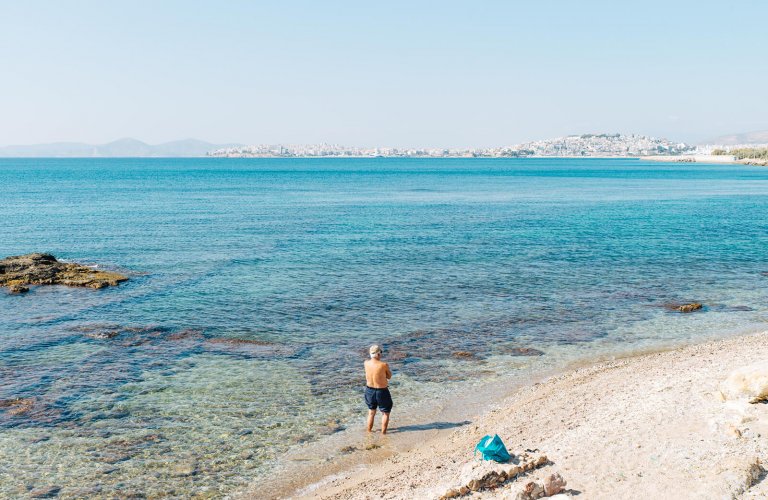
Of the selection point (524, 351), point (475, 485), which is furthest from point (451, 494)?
point (524, 351)

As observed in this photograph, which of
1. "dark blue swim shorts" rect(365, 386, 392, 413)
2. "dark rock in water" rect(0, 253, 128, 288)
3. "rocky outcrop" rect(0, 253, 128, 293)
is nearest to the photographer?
"dark blue swim shorts" rect(365, 386, 392, 413)

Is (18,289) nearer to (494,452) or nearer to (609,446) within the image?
(494,452)

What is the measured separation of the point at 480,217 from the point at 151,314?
4425cm

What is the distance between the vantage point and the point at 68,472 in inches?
516

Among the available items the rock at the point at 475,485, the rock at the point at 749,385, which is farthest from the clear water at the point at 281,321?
the rock at the point at 749,385

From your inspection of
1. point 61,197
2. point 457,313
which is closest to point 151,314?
point 457,313

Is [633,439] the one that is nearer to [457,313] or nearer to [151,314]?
[457,313]

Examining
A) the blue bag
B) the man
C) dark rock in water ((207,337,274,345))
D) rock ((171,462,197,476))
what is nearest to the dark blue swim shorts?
the man

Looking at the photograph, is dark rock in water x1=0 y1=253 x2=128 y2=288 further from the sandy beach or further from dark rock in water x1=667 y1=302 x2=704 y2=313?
dark rock in water x1=667 y1=302 x2=704 y2=313

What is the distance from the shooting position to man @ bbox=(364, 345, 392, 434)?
1488 cm

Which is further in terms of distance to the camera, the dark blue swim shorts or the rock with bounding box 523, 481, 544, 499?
the dark blue swim shorts

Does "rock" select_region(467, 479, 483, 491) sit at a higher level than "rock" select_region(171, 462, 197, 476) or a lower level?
higher

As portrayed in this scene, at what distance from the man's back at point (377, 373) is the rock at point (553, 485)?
5.43m

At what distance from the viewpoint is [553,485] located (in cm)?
1012
